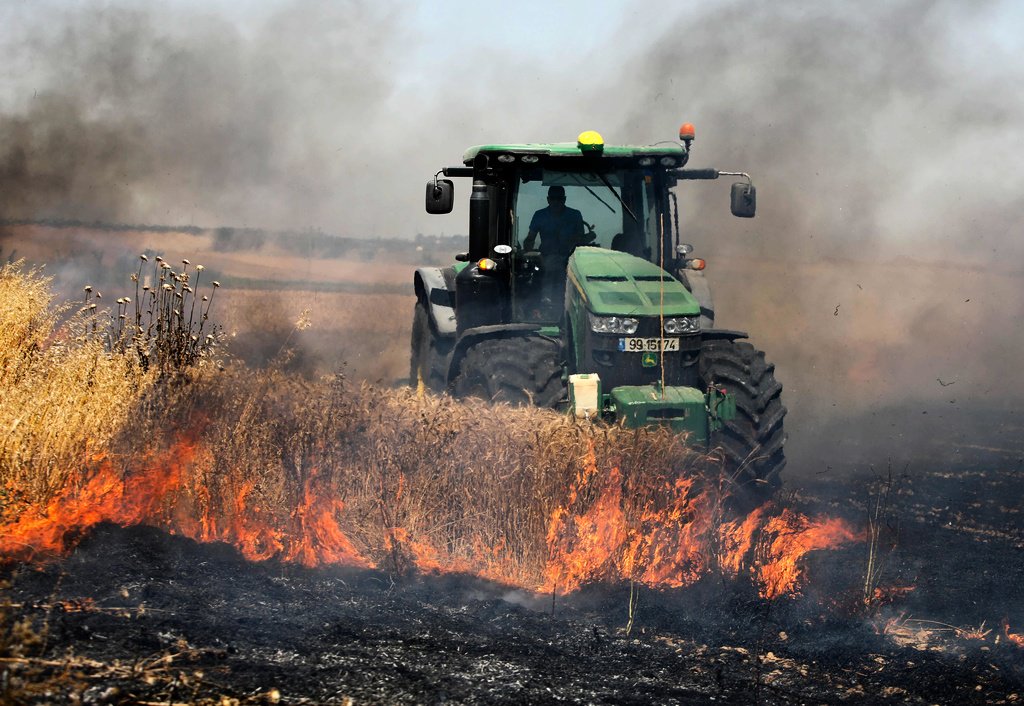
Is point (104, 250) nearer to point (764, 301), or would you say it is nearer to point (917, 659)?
point (764, 301)

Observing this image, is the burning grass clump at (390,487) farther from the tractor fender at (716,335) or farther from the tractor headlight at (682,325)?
the tractor fender at (716,335)

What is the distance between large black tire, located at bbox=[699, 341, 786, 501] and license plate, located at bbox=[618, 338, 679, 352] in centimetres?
38

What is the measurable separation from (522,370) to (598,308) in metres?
0.75

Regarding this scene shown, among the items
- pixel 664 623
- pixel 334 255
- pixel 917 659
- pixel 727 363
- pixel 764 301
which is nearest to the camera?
pixel 917 659

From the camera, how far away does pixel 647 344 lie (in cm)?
822

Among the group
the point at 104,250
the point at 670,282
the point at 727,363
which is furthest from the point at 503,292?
the point at 104,250

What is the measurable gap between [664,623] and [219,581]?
265cm

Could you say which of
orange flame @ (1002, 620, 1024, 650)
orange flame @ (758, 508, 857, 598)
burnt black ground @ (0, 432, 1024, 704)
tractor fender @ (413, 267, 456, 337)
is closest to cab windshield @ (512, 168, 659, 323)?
tractor fender @ (413, 267, 456, 337)

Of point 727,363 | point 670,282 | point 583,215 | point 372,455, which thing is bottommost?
point 372,455

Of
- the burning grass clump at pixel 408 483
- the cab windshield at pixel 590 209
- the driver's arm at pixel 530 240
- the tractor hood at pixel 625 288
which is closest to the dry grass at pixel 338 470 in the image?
the burning grass clump at pixel 408 483

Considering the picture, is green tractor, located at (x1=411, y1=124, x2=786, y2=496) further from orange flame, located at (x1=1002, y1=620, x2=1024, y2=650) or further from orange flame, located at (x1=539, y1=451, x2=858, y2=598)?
orange flame, located at (x1=1002, y1=620, x2=1024, y2=650)

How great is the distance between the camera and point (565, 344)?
8.89 meters

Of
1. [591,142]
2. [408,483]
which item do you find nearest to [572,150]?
[591,142]

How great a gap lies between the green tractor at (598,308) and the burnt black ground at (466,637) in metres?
1.33
